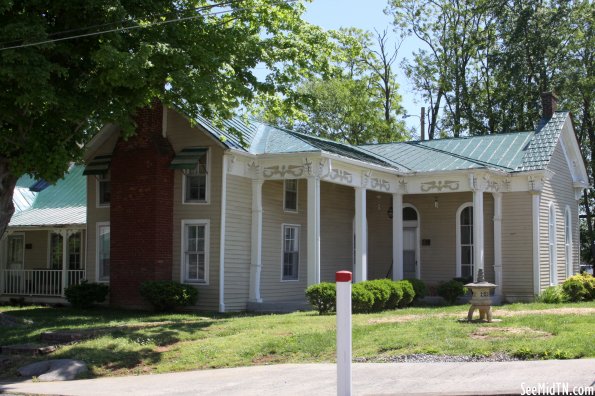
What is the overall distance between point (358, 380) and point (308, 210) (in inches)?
449

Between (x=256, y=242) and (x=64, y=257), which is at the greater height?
(x=256, y=242)

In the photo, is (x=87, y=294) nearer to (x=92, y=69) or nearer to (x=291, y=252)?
(x=291, y=252)

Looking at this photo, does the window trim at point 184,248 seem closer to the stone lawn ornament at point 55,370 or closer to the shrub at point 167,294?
the shrub at point 167,294

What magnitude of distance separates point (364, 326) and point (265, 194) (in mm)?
8856

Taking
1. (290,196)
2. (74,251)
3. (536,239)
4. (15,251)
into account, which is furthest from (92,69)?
(536,239)

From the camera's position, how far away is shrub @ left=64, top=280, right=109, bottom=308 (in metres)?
23.3

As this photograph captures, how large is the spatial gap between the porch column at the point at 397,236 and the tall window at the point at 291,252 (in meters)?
3.35

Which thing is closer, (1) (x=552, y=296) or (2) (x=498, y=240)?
(1) (x=552, y=296)

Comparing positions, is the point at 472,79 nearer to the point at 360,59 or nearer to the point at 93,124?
the point at 360,59

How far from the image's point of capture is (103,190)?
2500 cm

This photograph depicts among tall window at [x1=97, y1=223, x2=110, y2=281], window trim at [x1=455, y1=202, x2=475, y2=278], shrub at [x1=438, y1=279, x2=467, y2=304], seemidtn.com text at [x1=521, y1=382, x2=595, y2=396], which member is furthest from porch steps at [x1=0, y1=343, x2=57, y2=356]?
window trim at [x1=455, y1=202, x2=475, y2=278]

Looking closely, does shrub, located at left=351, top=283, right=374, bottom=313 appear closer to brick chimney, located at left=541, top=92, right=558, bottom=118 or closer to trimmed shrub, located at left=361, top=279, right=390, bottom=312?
trimmed shrub, located at left=361, top=279, right=390, bottom=312

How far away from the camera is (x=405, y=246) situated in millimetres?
27750

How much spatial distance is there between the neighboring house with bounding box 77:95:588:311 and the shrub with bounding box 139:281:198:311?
0.64 m
